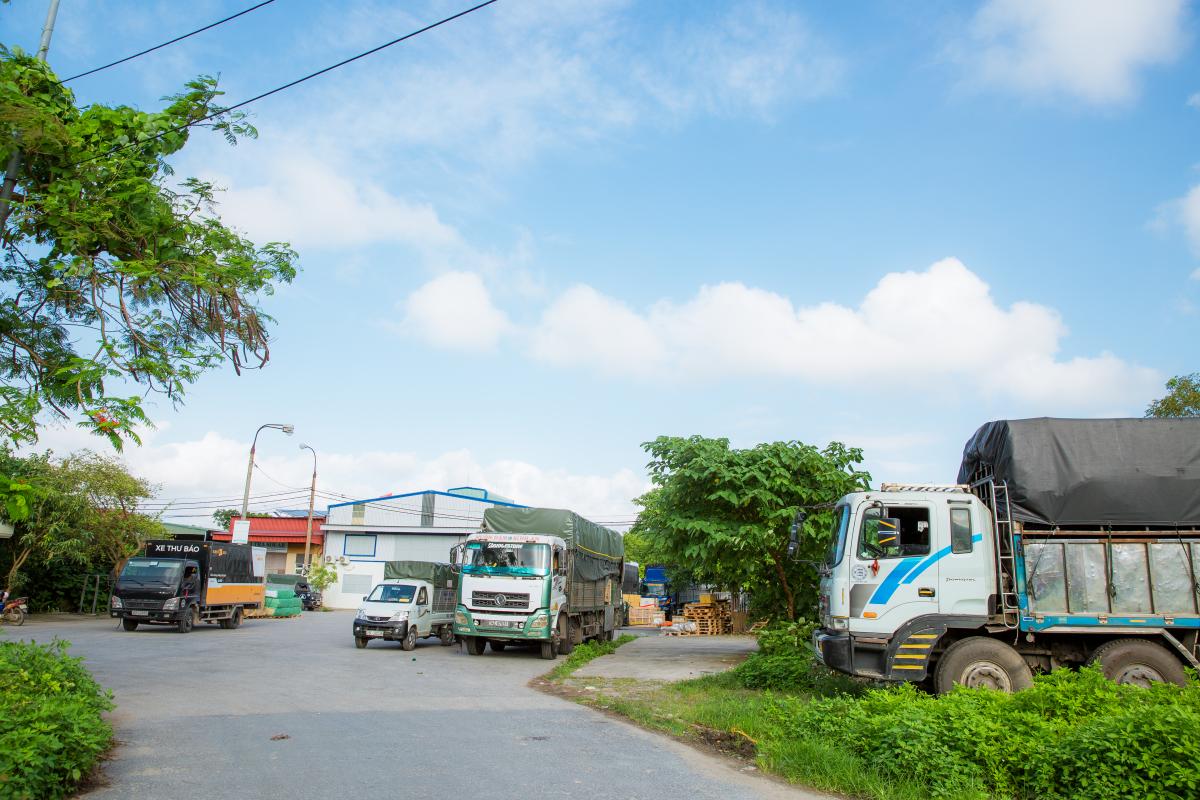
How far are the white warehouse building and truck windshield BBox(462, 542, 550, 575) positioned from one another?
26821mm

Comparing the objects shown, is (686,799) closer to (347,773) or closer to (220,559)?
(347,773)

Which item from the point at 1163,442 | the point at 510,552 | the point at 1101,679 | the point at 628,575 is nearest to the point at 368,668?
the point at 510,552

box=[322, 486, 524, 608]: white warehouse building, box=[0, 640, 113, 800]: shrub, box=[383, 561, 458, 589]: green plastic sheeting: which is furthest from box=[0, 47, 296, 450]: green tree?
box=[322, 486, 524, 608]: white warehouse building

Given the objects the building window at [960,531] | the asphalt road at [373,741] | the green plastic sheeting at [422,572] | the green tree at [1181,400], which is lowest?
the asphalt road at [373,741]

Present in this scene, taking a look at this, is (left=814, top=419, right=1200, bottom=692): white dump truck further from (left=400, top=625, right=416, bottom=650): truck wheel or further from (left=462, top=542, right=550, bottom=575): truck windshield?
(left=400, top=625, right=416, bottom=650): truck wheel

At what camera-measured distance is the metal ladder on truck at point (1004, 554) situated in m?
10.2

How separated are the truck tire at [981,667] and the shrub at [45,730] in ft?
29.7

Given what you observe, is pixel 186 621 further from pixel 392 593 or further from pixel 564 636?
pixel 564 636

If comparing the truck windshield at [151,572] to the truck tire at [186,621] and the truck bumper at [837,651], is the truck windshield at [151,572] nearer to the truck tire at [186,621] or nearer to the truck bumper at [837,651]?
the truck tire at [186,621]

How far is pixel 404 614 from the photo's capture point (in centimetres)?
2039

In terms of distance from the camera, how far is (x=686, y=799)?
Result: 6.43 metres

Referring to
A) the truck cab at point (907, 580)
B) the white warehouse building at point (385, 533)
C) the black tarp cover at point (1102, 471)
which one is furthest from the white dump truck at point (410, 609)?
the white warehouse building at point (385, 533)

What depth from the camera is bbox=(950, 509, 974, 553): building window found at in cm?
1041

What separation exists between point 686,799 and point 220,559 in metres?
25.1
